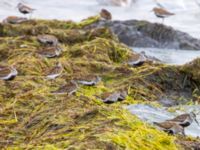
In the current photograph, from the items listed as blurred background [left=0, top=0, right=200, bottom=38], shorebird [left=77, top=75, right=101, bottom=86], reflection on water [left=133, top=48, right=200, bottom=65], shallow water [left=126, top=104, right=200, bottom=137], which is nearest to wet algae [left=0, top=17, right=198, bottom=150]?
shorebird [left=77, top=75, right=101, bottom=86]

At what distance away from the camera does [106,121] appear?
5953mm

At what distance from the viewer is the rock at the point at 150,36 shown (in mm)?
12448

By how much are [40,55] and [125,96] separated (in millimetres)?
1984

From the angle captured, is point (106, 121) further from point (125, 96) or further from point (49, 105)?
point (125, 96)

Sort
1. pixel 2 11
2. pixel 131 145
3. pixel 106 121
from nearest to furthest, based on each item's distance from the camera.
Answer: pixel 131 145 → pixel 106 121 → pixel 2 11

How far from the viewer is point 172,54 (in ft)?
38.8

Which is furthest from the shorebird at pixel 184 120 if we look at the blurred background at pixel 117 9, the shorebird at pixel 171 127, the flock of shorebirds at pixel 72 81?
the blurred background at pixel 117 9

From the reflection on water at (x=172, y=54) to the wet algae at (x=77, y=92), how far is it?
36.9 inches

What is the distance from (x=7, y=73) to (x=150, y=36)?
4.96 meters

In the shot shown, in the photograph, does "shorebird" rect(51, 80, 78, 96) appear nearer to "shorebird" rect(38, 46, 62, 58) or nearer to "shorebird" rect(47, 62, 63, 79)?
"shorebird" rect(47, 62, 63, 79)

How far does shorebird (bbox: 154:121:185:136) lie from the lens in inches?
241

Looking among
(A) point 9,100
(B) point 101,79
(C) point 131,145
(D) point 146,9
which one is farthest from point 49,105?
(D) point 146,9

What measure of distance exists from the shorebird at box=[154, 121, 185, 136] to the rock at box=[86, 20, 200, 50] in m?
6.15

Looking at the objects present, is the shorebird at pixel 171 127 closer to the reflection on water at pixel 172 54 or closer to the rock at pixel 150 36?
the reflection on water at pixel 172 54
